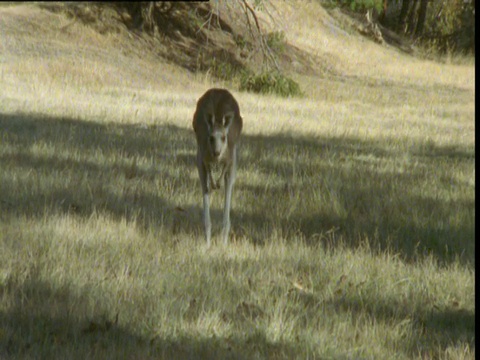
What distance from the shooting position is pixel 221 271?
5578 millimetres

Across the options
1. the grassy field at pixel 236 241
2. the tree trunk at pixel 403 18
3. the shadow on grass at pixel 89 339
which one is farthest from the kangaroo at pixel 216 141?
the tree trunk at pixel 403 18

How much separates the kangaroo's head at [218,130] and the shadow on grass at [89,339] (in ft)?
6.95

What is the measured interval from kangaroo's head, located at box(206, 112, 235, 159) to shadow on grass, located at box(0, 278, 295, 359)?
2.12 m

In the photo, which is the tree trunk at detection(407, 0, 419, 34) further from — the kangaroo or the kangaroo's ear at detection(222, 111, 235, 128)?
the kangaroo's ear at detection(222, 111, 235, 128)

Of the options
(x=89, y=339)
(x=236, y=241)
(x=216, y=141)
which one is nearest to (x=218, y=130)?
(x=216, y=141)

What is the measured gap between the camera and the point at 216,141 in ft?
21.1

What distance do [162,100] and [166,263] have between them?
1255 centimetres

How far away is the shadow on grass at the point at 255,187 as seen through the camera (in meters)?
6.99

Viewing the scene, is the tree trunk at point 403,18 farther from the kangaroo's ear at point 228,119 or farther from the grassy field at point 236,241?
the kangaroo's ear at point 228,119

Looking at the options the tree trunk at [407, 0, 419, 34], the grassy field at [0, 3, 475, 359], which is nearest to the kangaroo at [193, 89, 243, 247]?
the grassy field at [0, 3, 475, 359]

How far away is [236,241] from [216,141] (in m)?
0.77

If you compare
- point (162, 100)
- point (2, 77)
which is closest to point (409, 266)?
point (162, 100)

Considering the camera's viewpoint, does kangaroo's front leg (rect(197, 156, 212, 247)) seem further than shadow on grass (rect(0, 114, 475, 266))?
No

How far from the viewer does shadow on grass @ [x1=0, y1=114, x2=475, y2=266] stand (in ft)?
22.9
